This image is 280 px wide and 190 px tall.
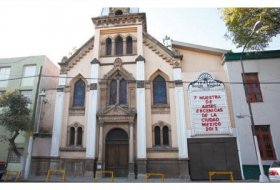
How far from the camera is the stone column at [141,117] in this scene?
13.8 metres

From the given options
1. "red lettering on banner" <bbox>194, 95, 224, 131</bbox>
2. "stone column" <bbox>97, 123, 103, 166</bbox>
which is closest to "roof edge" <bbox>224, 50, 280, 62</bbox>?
"red lettering on banner" <bbox>194, 95, 224, 131</bbox>

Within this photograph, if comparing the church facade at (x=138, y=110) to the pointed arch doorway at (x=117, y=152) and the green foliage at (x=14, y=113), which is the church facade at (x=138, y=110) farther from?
the green foliage at (x=14, y=113)

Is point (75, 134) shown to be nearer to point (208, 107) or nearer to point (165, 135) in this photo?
point (165, 135)

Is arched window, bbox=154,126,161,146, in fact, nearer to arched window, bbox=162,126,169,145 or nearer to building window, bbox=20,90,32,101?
arched window, bbox=162,126,169,145

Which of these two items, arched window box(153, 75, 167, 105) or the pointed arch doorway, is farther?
arched window box(153, 75, 167, 105)

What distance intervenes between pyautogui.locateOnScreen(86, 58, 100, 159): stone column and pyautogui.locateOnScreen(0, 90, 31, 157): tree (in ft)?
14.3

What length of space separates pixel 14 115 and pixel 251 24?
17199 mm

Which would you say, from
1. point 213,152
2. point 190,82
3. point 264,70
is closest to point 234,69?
point 264,70

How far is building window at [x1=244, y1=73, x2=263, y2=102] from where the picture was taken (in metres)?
14.2

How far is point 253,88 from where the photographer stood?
A: 1444 centimetres

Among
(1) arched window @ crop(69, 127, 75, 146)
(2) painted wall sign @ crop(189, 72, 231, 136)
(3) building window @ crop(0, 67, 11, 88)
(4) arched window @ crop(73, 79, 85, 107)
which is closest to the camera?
(2) painted wall sign @ crop(189, 72, 231, 136)

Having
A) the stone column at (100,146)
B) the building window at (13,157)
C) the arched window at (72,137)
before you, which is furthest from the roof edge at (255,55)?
the building window at (13,157)

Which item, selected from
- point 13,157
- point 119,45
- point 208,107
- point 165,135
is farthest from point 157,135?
point 13,157

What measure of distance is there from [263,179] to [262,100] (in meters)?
5.61
